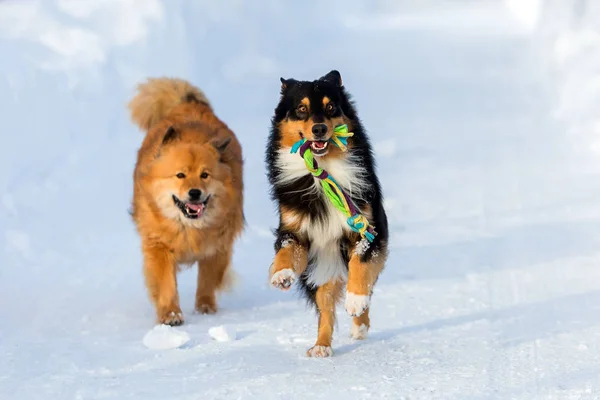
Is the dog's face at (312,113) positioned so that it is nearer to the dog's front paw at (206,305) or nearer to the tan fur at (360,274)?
the tan fur at (360,274)

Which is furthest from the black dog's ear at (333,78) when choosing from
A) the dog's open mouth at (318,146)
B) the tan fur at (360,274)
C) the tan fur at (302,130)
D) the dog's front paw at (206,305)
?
the dog's front paw at (206,305)

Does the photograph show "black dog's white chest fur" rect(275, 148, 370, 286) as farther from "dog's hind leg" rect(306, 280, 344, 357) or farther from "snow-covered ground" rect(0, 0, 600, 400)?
"snow-covered ground" rect(0, 0, 600, 400)

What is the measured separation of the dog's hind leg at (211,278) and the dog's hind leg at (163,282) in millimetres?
289

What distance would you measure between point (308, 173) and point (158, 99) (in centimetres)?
270


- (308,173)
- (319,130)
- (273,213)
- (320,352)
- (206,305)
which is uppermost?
(273,213)

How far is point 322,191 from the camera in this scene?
4910 millimetres

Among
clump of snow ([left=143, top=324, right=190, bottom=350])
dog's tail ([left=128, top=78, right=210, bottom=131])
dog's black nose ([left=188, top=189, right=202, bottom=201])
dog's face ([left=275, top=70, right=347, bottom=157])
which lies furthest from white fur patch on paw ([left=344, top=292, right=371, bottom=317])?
dog's tail ([left=128, top=78, right=210, bottom=131])

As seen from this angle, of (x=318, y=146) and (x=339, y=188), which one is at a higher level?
(x=318, y=146)

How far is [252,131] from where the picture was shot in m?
12.6

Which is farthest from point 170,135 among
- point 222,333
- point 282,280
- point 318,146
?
point 282,280

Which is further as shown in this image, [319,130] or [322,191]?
[322,191]

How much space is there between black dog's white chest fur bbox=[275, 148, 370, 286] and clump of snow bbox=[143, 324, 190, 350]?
3.26 ft

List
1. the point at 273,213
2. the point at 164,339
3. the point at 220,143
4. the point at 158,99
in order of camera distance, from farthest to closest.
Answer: the point at 273,213 → the point at 158,99 → the point at 220,143 → the point at 164,339

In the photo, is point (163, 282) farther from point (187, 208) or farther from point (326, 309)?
point (326, 309)
